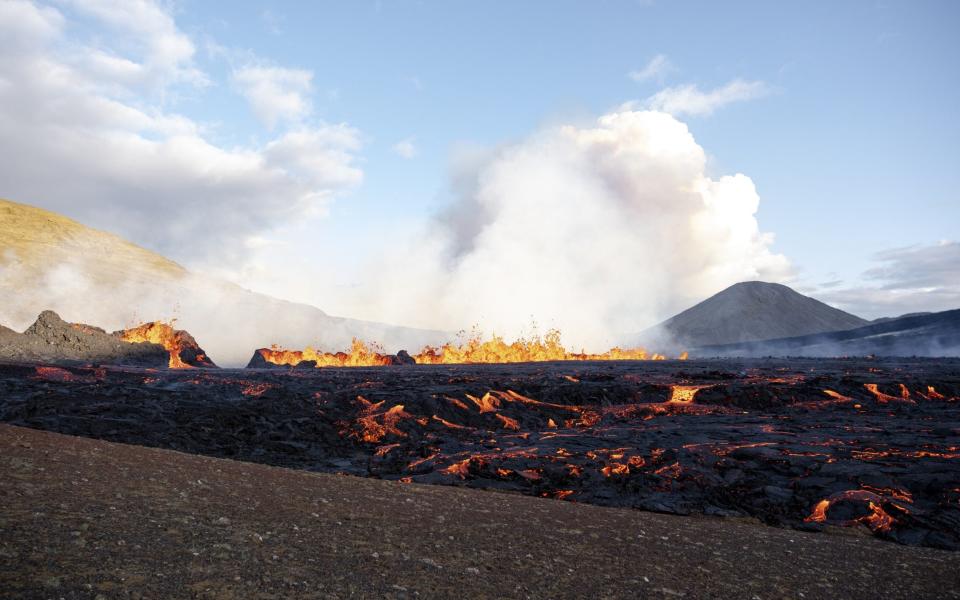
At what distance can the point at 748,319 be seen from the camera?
10112cm

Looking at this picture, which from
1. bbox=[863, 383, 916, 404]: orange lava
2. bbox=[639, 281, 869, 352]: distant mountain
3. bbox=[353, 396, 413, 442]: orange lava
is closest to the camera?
bbox=[353, 396, 413, 442]: orange lava

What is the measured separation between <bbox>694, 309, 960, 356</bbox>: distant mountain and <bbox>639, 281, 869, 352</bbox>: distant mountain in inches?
805

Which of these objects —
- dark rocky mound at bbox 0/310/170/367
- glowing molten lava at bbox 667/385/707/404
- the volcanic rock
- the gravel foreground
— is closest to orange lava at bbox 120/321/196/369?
dark rocky mound at bbox 0/310/170/367

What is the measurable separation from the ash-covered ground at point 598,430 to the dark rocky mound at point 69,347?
272 inches

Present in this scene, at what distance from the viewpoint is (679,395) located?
20.4 metres

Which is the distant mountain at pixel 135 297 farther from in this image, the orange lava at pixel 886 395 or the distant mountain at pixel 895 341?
the orange lava at pixel 886 395

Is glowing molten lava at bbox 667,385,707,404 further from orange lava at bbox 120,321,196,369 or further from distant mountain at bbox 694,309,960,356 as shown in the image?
distant mountain at bbox 694,309,960,356

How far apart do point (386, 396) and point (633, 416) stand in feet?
23.6

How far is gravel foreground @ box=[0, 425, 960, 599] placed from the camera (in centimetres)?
477

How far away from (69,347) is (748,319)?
3709 inches

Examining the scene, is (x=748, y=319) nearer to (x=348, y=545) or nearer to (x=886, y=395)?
(x=886, y=395)

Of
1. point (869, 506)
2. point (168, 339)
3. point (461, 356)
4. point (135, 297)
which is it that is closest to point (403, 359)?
point (461, 356)

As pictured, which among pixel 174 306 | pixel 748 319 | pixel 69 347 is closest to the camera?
pixel 69 347

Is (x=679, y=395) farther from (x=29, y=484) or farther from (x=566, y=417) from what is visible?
(x=29, y=484)
